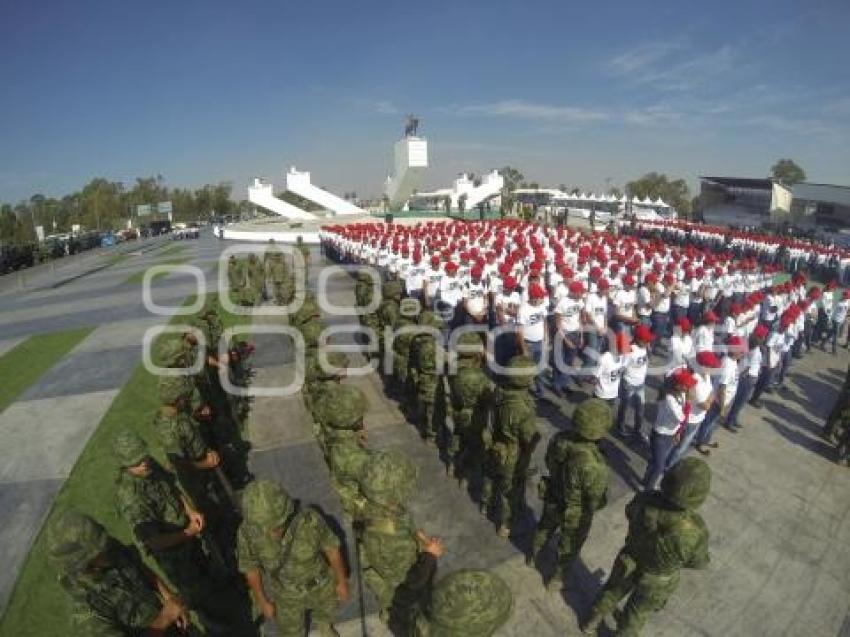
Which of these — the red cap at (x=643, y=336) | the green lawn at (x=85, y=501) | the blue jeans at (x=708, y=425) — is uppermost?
the red cap at (x=643, y=336)

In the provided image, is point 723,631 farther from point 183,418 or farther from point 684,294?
point 684,294

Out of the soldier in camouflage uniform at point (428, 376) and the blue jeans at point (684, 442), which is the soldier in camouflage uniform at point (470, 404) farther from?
the blue jeans at point (684, 442)

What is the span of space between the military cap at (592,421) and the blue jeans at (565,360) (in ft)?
14.4

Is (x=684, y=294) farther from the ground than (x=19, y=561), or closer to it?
farther from the ground

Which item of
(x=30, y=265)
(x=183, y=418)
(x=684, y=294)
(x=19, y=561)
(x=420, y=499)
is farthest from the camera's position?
(x=30, y=265)

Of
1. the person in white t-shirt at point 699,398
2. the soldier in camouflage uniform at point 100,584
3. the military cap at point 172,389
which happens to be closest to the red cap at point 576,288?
the person in white t-shirt at point 699,398

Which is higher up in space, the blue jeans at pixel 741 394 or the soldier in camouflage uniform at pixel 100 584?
the soldier in camouflage uniform at pixel 100 584

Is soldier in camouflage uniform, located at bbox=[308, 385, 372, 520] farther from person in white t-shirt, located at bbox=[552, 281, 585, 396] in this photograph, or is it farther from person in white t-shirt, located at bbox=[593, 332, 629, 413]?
person in white t-shirt, located at bbox=[552, 281, 585, 396]

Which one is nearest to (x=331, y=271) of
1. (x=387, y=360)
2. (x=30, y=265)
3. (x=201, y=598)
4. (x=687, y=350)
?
(x=387, y=360)

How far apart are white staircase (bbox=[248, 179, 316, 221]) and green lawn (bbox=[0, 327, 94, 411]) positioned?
33.5 meters

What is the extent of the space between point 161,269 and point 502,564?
86.7 ft

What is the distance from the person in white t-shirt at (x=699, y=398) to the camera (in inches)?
223

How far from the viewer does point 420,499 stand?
6.00 m

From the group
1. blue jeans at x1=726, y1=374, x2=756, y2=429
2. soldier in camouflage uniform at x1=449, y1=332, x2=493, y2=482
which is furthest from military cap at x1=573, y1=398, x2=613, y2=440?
blue jeans at x1=726, y1=374, x2=756, y2=429
